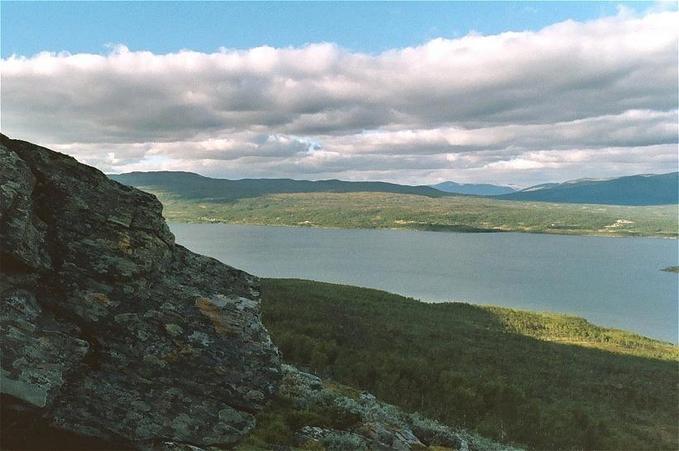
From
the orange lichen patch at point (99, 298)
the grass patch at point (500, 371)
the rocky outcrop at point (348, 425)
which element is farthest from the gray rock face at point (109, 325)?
the grass patch at point (500, 371)

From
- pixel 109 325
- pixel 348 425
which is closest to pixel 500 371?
pixel 348 425

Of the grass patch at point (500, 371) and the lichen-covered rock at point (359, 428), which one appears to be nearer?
the lichen-covered rock at point (359, 428)

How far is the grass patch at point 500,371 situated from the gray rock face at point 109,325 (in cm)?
1192

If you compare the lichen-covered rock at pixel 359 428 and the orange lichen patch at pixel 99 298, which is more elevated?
the orange lichen patch at pixel 99 298

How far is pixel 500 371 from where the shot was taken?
34938 mm

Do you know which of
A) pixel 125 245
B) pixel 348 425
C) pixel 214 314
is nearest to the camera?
pixel 125 245

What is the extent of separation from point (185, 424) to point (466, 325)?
184 ft

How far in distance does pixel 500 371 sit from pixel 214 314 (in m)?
30.6

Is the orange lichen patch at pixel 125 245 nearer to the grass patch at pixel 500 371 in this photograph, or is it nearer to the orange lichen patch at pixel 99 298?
the orange lichen patch at pixel 99 298

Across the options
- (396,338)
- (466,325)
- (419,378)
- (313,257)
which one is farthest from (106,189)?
(313,257)

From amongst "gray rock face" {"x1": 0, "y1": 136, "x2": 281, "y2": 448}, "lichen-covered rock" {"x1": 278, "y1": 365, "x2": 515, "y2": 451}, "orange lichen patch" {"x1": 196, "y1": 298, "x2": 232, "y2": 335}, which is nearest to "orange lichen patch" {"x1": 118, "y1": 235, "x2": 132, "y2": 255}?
"gray rock face" {"x1": 0, "y1": 136, "x2": 281, "y2": 448}

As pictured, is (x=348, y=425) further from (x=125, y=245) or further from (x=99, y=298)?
(x=125, y=245)

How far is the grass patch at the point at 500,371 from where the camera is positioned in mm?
20812

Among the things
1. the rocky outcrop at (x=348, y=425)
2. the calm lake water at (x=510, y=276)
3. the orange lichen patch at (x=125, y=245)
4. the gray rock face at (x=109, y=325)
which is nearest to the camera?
the gray rock face at (x=109, y=325)
